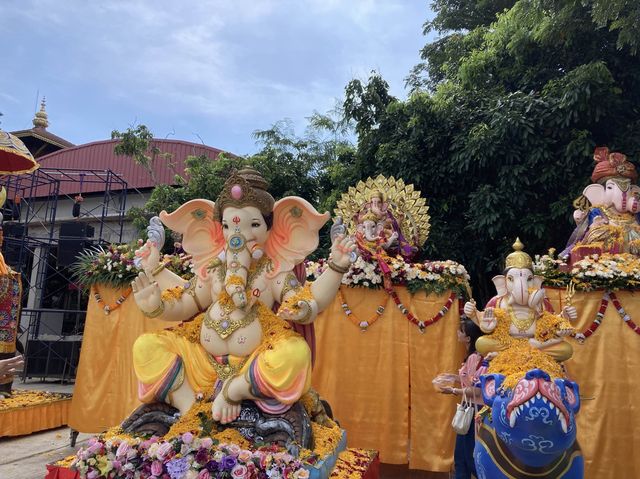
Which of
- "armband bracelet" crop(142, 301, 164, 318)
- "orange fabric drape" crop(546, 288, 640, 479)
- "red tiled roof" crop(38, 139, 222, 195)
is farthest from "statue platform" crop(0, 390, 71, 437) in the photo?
"red tiled roof" crop(38, 139, 222, 195)

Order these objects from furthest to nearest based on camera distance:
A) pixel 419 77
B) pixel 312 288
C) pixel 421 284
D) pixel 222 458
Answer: pixel 419 77, pixel 421 284, pixel 312 288, pixel 222 458

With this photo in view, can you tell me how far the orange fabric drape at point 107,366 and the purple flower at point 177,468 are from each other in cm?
288

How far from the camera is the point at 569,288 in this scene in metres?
4.23

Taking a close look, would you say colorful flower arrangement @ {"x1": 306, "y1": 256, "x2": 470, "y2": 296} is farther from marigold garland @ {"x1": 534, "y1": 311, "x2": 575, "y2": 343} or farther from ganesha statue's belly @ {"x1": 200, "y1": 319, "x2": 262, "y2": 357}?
ganesha statue's belly @ {"x1": 200, "y1": 319, "x2": 262, "y2": 357}

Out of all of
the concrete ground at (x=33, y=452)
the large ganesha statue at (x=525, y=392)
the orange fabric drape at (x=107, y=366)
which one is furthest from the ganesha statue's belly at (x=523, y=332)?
the concrete ground at (x=33, y=452)

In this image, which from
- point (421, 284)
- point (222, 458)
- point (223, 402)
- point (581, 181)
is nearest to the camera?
point (222, 458)

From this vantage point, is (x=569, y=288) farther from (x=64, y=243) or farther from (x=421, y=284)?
(x=64, y=243)

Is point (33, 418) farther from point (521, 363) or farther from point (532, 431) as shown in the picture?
point (532, 431)

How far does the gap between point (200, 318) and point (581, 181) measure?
5867 mm

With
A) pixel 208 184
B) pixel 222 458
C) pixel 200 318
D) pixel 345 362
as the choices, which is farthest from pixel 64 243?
pixel 222 458

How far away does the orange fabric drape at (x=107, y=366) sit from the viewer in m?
5.05

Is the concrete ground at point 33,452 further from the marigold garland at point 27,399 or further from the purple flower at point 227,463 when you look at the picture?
the purple flower at point 227,463

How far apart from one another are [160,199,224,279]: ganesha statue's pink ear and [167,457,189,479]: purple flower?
129 cm

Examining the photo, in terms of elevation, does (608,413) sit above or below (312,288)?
below
